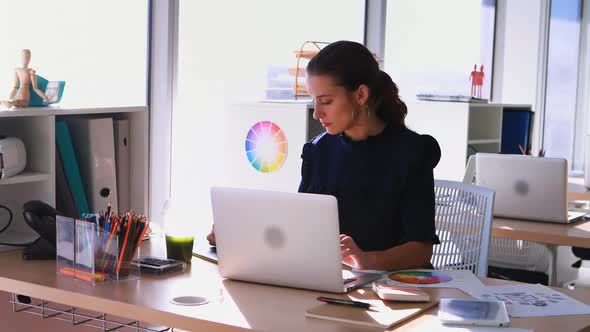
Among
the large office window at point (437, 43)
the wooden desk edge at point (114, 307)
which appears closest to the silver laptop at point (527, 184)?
the large office window at point (437, 43)

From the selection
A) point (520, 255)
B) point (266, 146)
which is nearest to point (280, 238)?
point (266, 146)

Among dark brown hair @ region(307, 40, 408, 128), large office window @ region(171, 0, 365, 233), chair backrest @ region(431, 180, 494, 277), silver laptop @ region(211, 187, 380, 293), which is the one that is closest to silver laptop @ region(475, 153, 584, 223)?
chair backrest @ region(431, 180, 494, 277)

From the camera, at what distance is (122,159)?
2.63 m

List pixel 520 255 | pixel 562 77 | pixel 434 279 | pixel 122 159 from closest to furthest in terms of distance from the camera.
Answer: pixel 434 279 → pixel 122 159 → pixel 520 255 → pixel 562 77

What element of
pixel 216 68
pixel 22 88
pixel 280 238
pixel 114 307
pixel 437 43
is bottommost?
pixel 114 307

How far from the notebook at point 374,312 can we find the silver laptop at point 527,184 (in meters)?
1.57

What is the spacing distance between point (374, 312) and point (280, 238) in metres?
0.29

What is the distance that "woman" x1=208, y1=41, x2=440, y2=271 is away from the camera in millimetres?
2227

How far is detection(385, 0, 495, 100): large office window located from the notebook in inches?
111

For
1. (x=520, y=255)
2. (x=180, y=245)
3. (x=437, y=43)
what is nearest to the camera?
(x=180, y=245)

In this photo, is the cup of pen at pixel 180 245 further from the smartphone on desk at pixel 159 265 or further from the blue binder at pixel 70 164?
the blue binder at pixel 70 164

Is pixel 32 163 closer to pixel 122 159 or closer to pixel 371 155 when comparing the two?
pixel 122 159

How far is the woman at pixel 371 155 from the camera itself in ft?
7.30

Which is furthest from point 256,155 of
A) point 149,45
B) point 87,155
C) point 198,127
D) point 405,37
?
point 405,37
